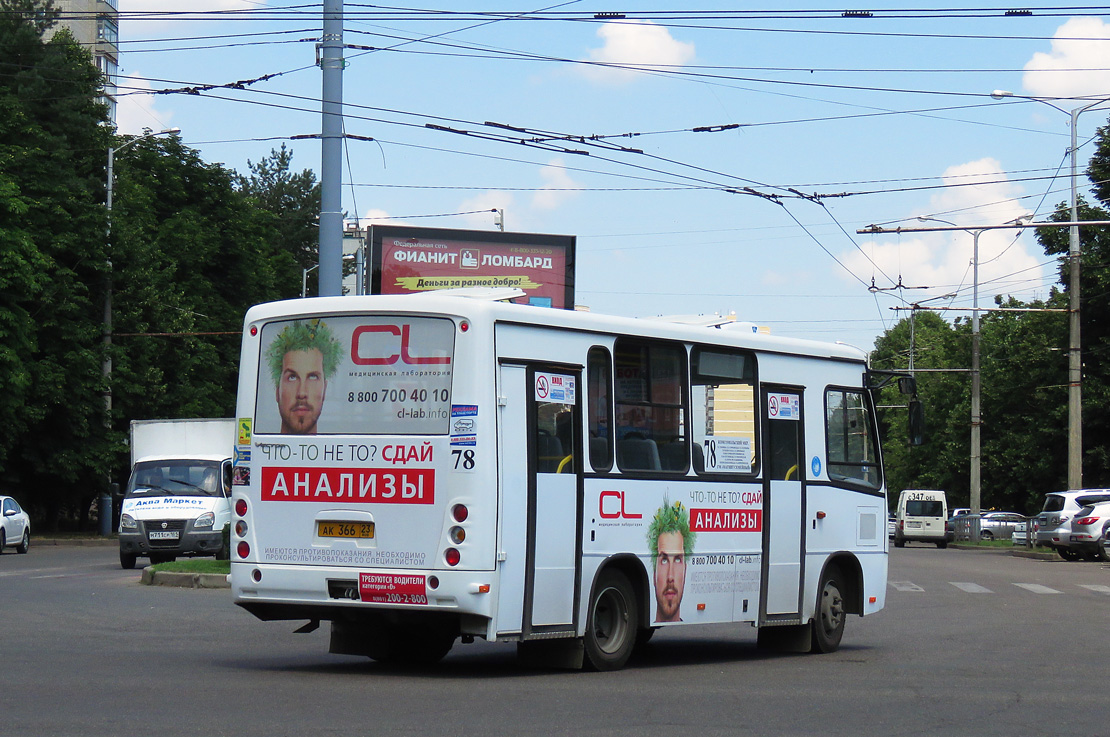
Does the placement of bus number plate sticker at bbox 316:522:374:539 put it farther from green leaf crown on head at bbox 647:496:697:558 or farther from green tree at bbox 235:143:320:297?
green tree at bbox 235:143:320:297

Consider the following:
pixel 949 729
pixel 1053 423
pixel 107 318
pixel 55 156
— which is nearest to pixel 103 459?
pixel 107 318

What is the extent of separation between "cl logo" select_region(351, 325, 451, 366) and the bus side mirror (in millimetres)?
5521

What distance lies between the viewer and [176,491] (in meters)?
29.4

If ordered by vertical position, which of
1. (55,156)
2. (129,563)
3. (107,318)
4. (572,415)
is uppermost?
(55,156)

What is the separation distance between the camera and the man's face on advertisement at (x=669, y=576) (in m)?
12.8

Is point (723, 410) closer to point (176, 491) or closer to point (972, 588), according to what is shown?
point (972, 588)

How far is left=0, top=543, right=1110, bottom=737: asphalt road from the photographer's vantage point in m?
9.09

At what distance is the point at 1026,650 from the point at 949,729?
605 centimetres

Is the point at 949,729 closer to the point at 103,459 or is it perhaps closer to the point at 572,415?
the point at 572,415

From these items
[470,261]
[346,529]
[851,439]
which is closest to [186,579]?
[470,261]

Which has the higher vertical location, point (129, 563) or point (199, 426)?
point (199, 426)

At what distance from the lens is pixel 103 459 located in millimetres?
48312

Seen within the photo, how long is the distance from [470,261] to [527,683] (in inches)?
619

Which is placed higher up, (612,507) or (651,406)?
(651,406)
